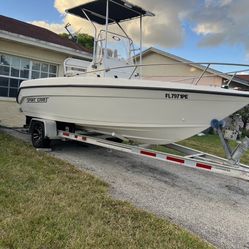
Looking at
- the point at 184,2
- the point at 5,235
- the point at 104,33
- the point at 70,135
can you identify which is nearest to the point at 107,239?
the point at 5,235

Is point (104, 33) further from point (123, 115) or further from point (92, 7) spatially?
point (123, 115)

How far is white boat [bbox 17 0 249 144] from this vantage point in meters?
5.08

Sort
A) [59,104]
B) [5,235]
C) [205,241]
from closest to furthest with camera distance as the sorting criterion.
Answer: [5,235]
[205,241]
[59,104]

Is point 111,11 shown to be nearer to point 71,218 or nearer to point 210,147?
point 71,218

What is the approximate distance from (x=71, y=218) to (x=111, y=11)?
5.16 metres

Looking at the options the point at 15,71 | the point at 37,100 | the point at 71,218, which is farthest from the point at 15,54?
the point at 71,218

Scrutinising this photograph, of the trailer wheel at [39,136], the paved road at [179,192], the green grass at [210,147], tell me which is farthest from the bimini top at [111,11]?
the green grass at [210,147]

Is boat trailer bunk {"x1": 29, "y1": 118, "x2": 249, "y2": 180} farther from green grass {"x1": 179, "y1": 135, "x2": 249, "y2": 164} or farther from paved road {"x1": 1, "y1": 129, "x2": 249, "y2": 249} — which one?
green grass {"x1": 179, "y1": 135, "x2": 249, "y2": 164}

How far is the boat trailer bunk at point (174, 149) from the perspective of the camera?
4793 mm

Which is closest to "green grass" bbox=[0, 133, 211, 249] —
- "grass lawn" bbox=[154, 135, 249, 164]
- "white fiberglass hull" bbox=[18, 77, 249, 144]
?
"white fiberglass hull" bbox=[18, 77, 249, 144]

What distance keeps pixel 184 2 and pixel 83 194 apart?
249 inches

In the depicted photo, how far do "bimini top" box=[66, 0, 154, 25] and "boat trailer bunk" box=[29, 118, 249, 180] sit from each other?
2.64m

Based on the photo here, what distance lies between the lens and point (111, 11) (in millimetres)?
7484

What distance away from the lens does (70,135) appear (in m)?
6.98
